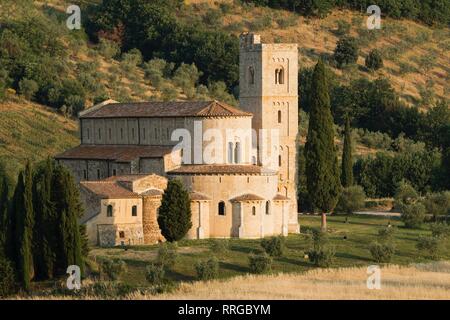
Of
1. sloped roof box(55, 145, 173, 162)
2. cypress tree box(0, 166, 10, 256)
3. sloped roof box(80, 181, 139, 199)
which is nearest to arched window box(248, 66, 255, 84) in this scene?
sloped roof box(55, 145, 173, 162)

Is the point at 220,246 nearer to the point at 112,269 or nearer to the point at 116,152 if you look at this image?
the point at 112,269

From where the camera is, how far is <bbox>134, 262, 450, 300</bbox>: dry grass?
51.5 metres

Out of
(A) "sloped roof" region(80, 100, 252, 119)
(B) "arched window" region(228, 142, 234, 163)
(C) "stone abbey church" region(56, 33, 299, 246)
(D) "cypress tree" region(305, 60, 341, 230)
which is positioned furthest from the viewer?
(D) "cypress tree" region(305, 60, 341, 230)

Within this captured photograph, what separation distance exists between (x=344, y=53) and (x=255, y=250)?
63560 millimetres

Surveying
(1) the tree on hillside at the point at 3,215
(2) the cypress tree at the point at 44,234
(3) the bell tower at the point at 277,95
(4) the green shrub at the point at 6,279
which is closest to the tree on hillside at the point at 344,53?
(3) the bell tower at the point at 277,95

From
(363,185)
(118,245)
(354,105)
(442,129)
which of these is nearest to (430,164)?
(363,185)

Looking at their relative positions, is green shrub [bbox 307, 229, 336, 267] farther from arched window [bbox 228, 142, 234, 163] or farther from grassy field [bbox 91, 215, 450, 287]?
arched window [bbox 228, 142, 234, 163]

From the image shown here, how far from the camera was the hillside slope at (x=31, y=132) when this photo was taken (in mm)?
86812

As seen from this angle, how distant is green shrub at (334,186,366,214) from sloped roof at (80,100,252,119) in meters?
13.4

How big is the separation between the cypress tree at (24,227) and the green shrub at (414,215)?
25179 mm

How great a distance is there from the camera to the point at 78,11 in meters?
128

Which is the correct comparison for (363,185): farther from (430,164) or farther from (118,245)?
(118,245)

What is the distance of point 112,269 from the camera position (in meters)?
57.9
